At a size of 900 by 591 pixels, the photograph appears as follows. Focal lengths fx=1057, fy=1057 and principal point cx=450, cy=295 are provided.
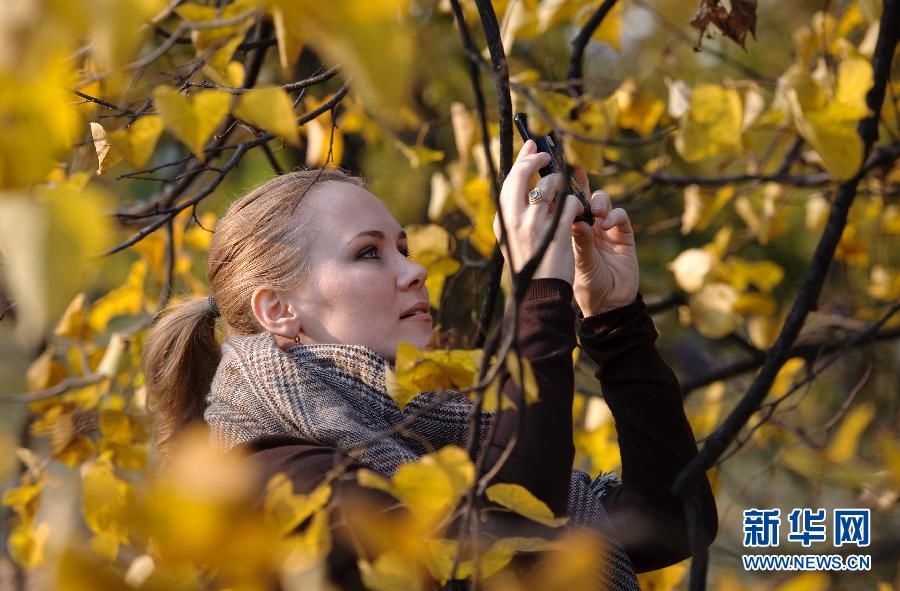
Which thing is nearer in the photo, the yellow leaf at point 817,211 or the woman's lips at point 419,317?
the woman's lips at point 419,317

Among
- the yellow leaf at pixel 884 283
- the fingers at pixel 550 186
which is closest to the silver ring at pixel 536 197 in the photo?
the fingers at pixel 550 186

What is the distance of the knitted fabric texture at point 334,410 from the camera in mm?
1068

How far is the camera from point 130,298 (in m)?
1.79

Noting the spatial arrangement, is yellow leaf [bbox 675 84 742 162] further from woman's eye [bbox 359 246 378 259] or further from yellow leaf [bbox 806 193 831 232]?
yellow leaf [bbox 806 193 831 232]

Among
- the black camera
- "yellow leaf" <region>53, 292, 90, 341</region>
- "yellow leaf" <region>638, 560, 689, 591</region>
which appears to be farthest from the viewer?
"yellow leaf" <region>53, 292, 90, 341</region>

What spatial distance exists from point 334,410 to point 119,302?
81 cm

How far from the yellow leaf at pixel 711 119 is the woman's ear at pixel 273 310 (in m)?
0.53

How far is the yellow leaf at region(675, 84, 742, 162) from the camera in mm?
916

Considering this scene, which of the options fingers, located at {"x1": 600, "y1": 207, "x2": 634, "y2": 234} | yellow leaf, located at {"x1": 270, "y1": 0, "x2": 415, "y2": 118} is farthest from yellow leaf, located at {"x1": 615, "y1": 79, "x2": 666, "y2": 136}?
yellow leaf, located at {"x1": 270, "y1": 0, "x2": 415, "y2": 118}

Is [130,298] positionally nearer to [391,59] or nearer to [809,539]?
[809,539]

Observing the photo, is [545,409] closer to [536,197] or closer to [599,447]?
[536,197]

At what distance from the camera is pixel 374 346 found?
1.20m

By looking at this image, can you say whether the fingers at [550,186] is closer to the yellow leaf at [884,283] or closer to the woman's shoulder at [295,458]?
the woman's shoulder at [295,458]

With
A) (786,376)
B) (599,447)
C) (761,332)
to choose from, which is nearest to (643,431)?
(599,447)
